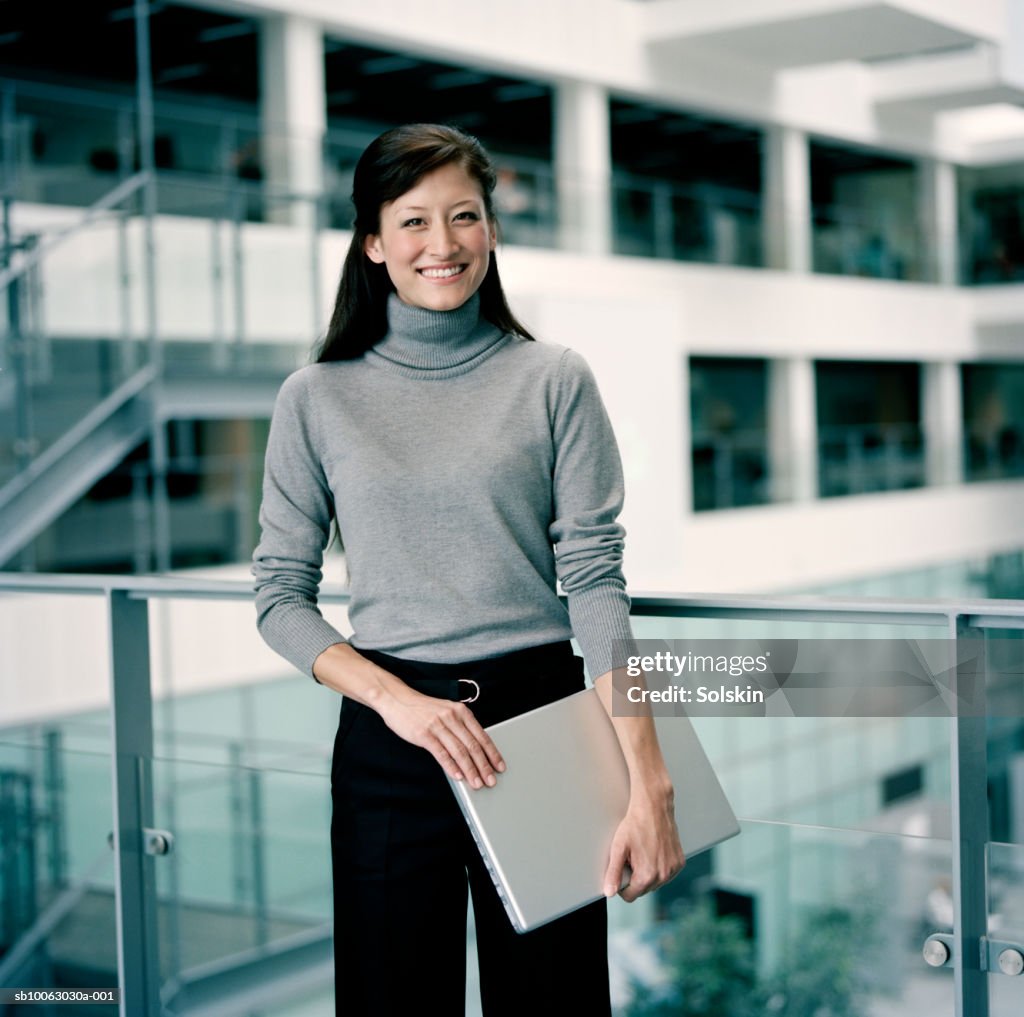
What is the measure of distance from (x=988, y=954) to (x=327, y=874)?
44.4 inches

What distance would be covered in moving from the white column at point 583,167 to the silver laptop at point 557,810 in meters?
8.16

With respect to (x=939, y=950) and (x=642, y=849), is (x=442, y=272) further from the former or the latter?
(x=939, y=950)

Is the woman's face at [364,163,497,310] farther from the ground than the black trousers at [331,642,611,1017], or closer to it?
farther from the ground

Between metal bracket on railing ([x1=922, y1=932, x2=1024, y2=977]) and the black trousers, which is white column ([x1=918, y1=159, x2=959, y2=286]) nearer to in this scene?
metal bracket on railing ([x1=922, y1=932, x2=1024, y2=977])

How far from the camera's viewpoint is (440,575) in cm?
137

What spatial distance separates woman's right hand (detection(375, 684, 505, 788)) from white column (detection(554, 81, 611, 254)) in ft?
26.8

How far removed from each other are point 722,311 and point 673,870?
10300mm

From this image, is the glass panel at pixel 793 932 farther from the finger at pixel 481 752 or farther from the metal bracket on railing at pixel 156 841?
the metal bracket on railing at pixel 156 841

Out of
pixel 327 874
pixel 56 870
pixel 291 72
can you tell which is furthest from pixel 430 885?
pixel 291 72

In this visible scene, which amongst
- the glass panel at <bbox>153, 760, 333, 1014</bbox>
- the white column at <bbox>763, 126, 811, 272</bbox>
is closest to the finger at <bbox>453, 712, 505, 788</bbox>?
the glass panel at <bbox>153, 760, 333, 1014</bbox>

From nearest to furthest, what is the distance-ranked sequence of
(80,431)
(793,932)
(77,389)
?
(793,932), (80,431), (77,389)

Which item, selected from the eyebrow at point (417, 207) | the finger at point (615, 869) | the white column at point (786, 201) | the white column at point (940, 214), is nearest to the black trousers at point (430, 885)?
the finger at point (615, 869)

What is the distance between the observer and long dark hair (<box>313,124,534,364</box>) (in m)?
1.37

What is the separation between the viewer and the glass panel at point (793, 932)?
61.1 inches
